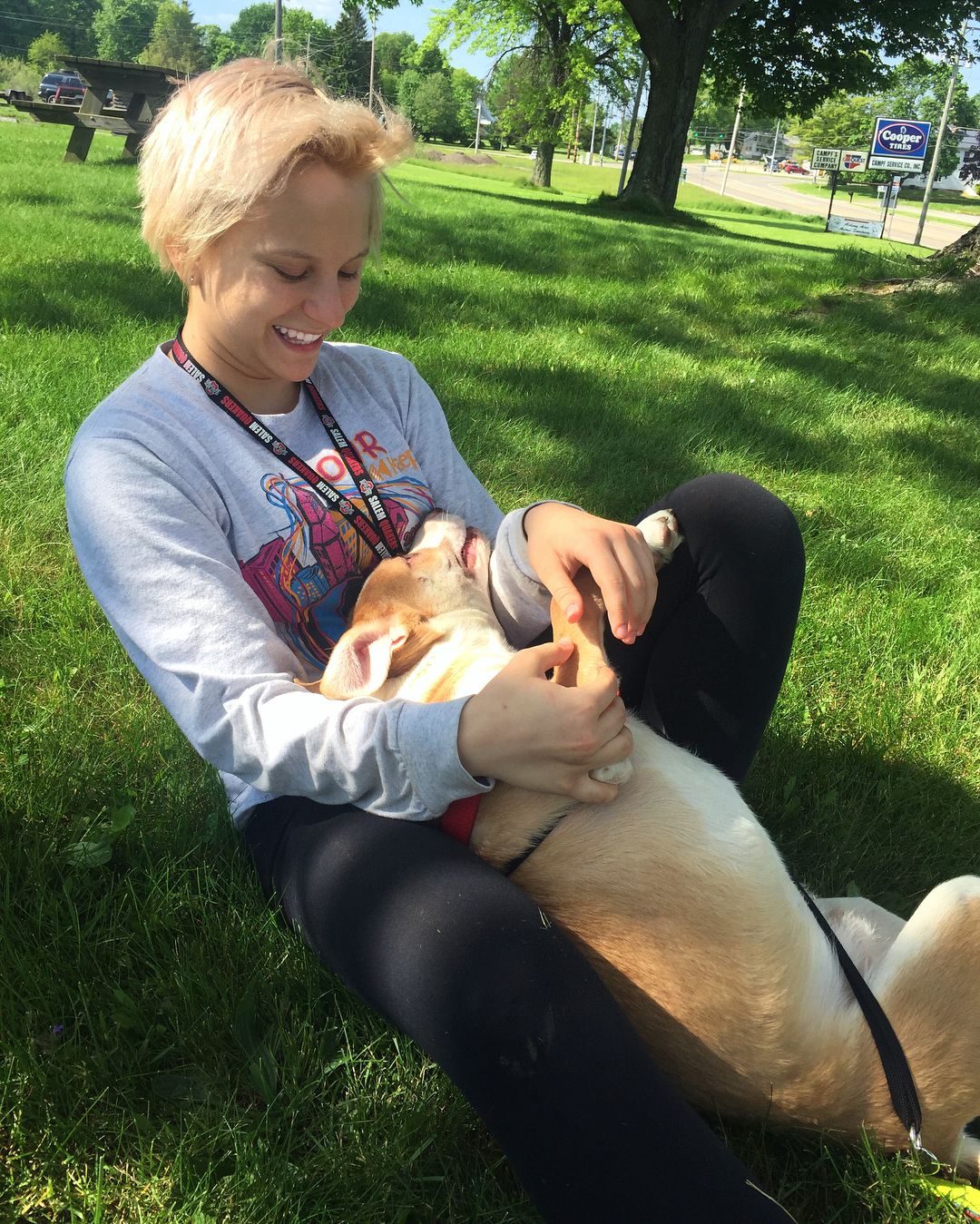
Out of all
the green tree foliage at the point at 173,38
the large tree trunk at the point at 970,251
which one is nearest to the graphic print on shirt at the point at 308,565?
the large tree trunk at the point at 970,251

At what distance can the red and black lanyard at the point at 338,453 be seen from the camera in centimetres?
200

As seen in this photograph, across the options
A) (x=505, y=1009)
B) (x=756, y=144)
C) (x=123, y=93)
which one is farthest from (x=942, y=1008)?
(x=756, y=144)

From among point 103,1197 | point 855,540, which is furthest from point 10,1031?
point 855,540

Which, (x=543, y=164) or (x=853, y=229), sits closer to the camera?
(x=853, y=229)

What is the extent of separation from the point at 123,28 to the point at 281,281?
12739 centimetres

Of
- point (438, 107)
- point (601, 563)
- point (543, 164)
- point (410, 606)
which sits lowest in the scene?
point (410, 606)

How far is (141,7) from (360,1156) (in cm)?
13446

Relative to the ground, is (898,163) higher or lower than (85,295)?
higher

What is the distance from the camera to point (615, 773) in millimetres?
1727

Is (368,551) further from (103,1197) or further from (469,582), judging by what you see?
(103,1197)

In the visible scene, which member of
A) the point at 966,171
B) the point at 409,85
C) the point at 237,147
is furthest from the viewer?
the point at 409,85

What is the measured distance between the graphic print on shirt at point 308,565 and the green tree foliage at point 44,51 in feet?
289

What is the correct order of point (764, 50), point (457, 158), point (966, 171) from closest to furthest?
1. point (764, 50)
2. point (457, 158)
3. point (966, 171)

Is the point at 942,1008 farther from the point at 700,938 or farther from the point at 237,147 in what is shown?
the point at 237,147
